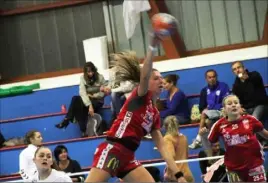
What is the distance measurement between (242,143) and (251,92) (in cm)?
263

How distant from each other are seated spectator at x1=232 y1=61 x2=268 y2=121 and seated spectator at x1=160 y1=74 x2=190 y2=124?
2.53 ft

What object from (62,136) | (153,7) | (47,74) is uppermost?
(153,7)

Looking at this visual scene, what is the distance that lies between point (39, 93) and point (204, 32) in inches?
119

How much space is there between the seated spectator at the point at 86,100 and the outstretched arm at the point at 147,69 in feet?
16.8

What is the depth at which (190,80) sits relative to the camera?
11.5 metres

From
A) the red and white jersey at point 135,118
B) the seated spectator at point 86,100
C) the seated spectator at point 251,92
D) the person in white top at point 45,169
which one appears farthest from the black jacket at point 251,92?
the red and white jersey at point 135,118

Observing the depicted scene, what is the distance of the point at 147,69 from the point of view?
5.27 m

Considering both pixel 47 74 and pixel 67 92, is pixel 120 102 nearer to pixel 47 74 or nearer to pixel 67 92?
pixel 67 92

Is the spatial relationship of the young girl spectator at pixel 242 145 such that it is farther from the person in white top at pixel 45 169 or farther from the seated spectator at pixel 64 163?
the seated spectator at pixel 64 163

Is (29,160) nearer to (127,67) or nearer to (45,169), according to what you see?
(45,169)

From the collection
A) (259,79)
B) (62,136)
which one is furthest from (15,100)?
(259,79)

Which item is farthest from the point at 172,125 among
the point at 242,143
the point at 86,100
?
the point at 86,100

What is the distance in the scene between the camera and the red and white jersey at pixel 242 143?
6977 mm

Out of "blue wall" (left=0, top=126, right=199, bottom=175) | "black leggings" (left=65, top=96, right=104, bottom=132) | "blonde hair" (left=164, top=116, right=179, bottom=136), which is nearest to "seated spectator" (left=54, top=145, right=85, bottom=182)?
"blue wall" (left=0, top=126, right=199, bottom=175)
